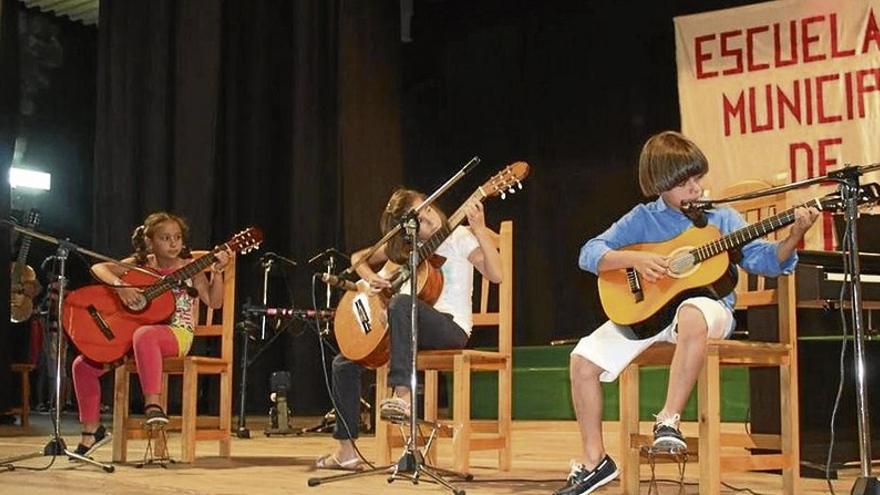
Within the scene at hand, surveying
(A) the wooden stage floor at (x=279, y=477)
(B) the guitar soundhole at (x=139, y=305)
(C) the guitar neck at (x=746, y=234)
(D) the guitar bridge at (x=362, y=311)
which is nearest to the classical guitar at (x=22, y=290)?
(A) the wooden stage floor at (x=279, y=477)

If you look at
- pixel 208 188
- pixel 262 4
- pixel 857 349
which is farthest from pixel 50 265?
pixel 857 349

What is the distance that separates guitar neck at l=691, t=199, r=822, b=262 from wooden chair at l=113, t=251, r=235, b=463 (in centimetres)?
205

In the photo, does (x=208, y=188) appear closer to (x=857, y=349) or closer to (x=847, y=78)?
(x=847, y=78)

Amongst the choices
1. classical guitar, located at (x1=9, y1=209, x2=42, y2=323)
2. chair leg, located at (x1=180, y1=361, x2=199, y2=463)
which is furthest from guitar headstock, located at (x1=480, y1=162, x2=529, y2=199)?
classical guitar, located at (x1=9, y1=209, x2=42, y2=323)

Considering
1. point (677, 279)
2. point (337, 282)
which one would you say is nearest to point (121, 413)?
point (337, 282)

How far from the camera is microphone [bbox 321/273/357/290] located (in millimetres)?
3381

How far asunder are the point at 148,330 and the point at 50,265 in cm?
471

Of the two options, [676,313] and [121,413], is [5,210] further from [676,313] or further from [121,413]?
[676,313]

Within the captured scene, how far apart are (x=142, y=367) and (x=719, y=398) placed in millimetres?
2191

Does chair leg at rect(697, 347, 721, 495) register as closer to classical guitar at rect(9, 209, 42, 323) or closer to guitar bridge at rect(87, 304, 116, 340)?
guitar bridge at rect(87, 304, 116, 340)

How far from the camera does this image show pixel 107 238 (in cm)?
686

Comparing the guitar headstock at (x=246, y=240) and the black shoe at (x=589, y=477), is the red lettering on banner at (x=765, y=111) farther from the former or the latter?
the black shoe at (x=589, y=477)

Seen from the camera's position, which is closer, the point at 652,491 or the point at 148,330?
the point at 652,491

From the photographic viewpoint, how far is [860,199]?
2.48 m
